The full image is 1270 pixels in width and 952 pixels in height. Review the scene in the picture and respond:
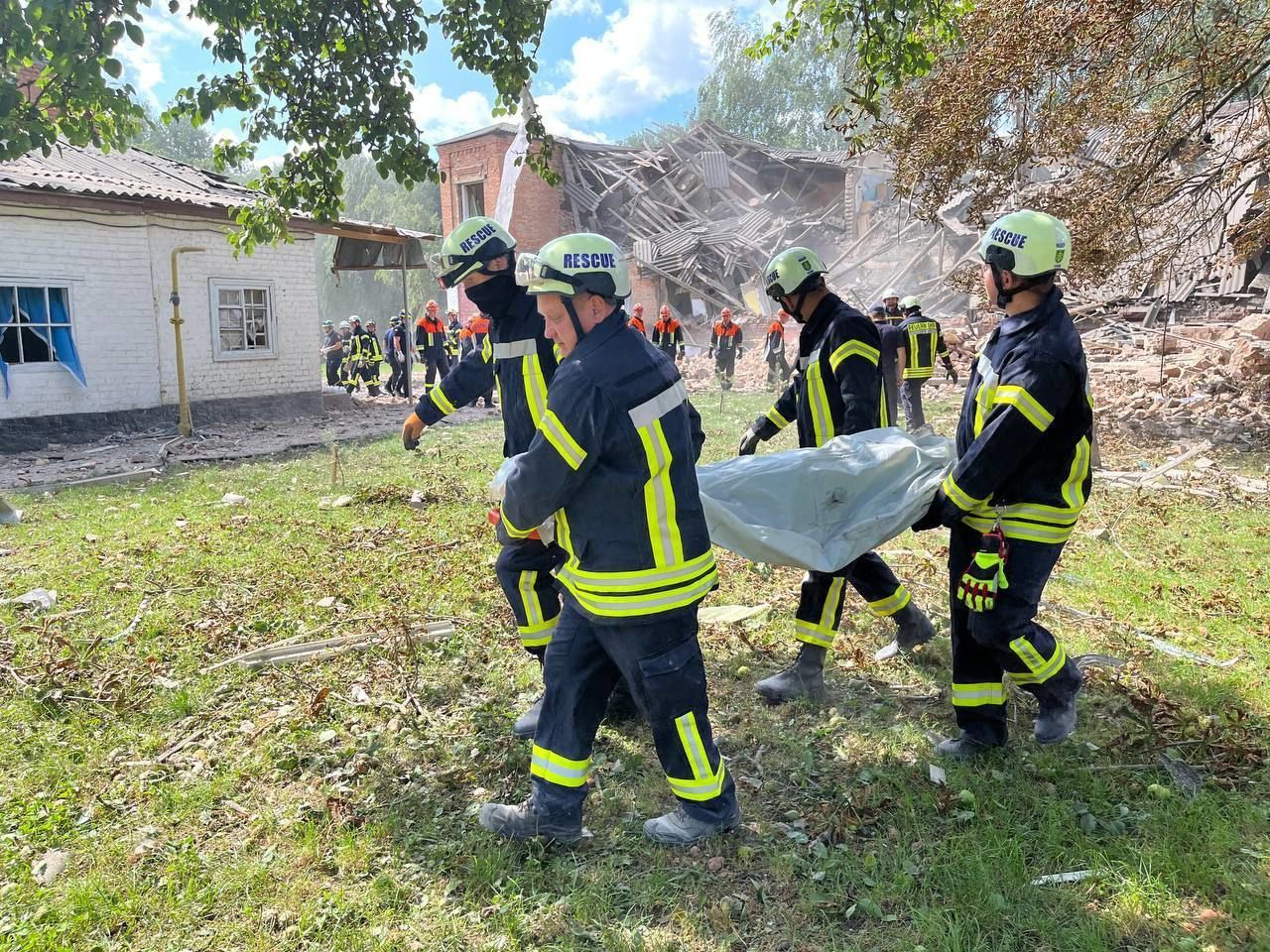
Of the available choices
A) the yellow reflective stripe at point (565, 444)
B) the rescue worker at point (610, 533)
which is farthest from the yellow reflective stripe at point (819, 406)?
the yellow reflective stripe at point (565, 444)

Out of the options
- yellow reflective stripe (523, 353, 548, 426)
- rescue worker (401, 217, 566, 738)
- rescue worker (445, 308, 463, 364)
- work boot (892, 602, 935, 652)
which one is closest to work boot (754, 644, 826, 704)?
work boot (892, 602, 935, 652)

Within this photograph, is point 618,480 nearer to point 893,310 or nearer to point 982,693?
point 982,693

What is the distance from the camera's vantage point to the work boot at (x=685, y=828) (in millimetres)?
2967

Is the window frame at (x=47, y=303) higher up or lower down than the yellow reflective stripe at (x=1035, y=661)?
higher up

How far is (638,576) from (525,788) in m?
1.28

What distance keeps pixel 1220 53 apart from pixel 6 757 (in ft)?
36.8

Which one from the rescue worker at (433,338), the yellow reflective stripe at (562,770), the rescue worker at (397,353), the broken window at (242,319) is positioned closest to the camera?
the yellow reflective stripe at (562,770)

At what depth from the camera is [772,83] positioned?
1994 inches

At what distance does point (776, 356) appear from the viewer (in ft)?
63.9

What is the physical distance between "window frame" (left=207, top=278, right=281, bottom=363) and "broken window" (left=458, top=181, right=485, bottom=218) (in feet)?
56.3

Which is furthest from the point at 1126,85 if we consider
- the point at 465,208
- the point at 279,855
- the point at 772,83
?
the point at 772,83

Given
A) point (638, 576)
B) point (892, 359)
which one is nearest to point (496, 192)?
point (892, 359)

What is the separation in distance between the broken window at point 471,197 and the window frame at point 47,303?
20140mm

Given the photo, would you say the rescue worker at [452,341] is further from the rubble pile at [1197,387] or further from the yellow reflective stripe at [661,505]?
the yellow reflective stripe at [661,505]
